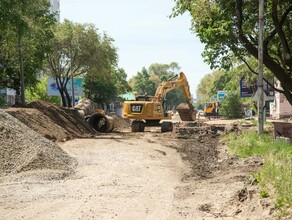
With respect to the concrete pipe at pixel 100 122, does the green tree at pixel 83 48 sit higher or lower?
higher

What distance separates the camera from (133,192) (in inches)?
416

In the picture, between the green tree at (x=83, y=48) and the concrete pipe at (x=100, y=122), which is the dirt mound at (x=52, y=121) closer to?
the concrete pipe at (x=100, y=122)

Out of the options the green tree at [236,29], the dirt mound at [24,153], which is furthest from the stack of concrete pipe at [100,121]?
the dirt mound at [24,153]

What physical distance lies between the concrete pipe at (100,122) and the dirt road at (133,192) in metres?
20.1

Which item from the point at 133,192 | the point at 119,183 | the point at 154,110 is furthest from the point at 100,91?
A: the point at 133,192

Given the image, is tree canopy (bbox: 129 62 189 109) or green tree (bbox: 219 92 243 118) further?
tree canopy (bbox: 129 62 189 109)

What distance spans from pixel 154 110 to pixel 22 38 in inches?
431

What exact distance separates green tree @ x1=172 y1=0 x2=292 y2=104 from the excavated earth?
4.68 m

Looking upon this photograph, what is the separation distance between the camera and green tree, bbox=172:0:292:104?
20.1m

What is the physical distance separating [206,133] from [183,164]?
14.3 m

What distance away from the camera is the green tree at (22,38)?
22.6 meters

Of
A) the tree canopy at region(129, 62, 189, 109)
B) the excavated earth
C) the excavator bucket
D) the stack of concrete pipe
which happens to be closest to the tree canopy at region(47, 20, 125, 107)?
the stack of concrete pipe

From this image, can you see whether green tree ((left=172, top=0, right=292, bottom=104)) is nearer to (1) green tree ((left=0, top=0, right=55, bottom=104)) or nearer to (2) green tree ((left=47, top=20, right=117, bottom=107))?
(1) green tree ((left=0, top=0, right=55, bottom=104))

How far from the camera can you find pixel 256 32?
23328mm
